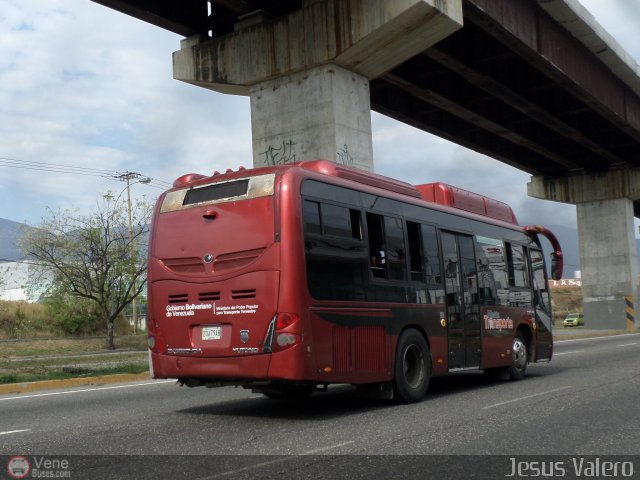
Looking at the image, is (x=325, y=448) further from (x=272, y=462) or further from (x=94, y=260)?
(x=94, y=260)

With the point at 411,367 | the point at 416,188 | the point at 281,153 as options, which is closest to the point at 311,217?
the point at 411,367

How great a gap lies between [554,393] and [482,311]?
6.29ft

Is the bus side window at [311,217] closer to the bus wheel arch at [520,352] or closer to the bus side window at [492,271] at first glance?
the bus side window at [492,271]

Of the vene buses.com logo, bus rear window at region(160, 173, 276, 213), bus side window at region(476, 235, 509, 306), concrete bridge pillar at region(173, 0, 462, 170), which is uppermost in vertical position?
concrete bridge pillar at region(173, 0, 462, 170)

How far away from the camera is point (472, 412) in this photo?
8969 millimetres

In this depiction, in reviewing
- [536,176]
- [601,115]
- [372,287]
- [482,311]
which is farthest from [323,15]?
[536,176]

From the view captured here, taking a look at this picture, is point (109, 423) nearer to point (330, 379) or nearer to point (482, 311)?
point (330, 379)

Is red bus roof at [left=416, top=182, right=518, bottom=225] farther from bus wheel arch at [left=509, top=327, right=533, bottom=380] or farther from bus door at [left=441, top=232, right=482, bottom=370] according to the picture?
bus wheel arch at [left=509, top=327, right=533, bottom=380]

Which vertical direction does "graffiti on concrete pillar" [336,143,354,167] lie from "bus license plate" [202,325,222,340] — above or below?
above

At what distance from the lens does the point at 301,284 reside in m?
8.33

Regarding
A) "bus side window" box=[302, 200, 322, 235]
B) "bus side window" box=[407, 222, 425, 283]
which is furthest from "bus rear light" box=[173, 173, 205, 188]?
"bus side window" box=[407, 222, 425, 283]

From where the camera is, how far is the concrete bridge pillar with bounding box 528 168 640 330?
1603 inches

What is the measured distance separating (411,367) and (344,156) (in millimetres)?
6808

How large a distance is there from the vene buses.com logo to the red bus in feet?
8.47
